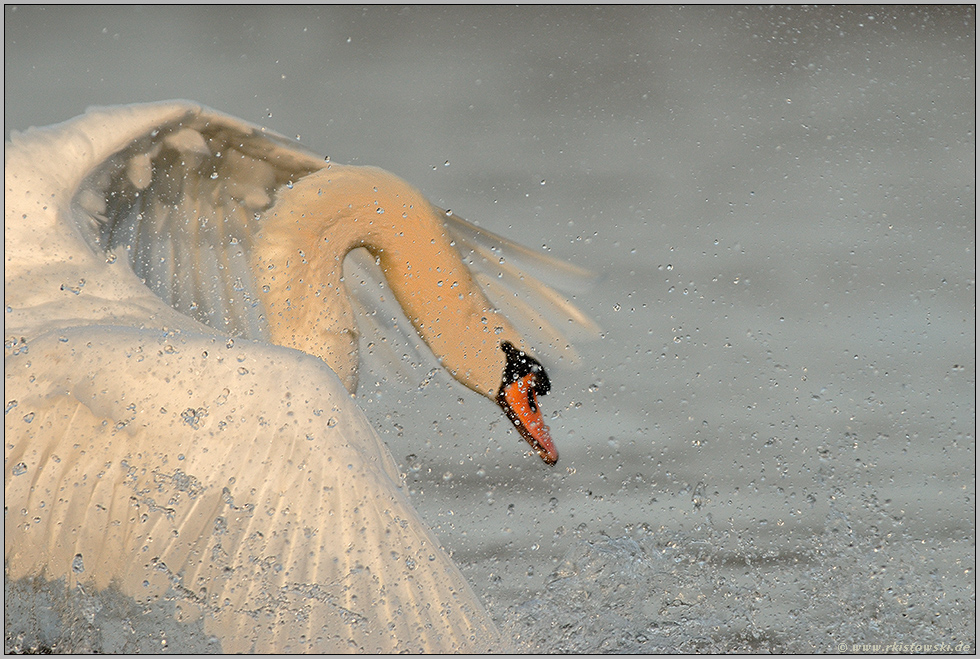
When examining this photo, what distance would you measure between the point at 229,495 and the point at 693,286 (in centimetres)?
364

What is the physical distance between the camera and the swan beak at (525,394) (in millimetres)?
2984

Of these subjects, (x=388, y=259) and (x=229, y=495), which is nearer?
(x=229, y=495)

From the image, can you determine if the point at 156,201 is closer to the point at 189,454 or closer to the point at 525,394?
the point at 525,394

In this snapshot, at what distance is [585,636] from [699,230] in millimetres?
3159

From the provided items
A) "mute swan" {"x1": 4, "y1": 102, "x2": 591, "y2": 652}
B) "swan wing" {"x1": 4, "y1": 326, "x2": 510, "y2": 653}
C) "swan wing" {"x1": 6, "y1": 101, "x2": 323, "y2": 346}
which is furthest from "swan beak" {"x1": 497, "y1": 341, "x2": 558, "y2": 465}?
"swan wing" {"x1": 4, "y1": 326, "x2": 510, "y2": 653}

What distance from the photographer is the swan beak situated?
2.98m

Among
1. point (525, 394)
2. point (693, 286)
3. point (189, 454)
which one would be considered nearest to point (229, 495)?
point (189, 454)

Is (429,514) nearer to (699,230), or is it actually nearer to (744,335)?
(744,335)

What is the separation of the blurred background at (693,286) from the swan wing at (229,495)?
74 cm

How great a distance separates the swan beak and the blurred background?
14.4 inches

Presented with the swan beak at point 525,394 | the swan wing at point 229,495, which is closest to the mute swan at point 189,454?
the swan wing at point 229,495

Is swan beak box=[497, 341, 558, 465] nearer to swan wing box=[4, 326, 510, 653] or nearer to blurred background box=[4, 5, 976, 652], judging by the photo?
blurred background box=[4, 5, 976, 652]

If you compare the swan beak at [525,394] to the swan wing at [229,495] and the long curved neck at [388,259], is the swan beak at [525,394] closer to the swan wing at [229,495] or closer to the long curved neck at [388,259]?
the long curved neck at [388,259]

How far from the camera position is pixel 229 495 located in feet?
6.04
